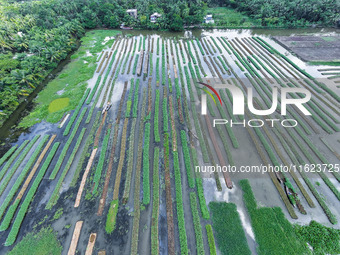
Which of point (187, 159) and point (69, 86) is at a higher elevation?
point (69, 86)

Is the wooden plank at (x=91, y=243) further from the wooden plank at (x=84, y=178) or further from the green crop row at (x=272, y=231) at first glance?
the green crop row at (x=272, y=231)

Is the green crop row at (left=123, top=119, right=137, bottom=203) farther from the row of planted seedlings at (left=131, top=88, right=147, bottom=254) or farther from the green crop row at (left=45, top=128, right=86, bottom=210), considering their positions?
the green crop row at (left=45, top=128, right=86, bottom=210)

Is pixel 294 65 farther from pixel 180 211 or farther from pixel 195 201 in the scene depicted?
pixel 180 211

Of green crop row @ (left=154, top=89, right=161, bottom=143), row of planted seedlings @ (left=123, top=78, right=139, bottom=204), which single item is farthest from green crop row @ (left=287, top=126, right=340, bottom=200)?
row of planted seedlings @ (left=123, top=78, right=139, bottom=204)

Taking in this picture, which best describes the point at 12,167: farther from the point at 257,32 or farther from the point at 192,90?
the point at 257,32

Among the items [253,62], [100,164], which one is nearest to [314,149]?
[253,62]
